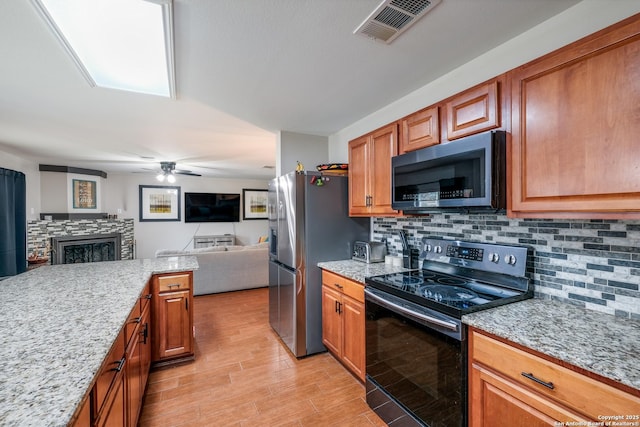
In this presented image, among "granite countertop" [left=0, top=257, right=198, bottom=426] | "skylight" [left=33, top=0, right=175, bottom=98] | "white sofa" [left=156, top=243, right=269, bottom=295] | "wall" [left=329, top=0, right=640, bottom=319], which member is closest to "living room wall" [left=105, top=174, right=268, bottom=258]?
"white sofa" [left=156, top=243, right=269, bottom=295]

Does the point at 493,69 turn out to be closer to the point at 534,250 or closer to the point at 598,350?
the point at 534,250

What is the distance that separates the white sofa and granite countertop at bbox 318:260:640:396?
13.1 ft

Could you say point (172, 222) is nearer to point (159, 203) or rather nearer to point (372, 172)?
point (159, 203)

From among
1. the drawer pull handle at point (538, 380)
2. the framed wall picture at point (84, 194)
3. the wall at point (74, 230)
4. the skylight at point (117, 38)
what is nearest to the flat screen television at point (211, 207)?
the wall at point (74, 230)

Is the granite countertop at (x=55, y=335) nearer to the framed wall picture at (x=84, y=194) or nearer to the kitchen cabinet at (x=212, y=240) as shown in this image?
the framed wall picture at (x=84, y=194)

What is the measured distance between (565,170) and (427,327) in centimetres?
97

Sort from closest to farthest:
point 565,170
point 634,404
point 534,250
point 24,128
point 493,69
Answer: point 634,404
point 565,170
point 534,250
point 493,69
point 24,128

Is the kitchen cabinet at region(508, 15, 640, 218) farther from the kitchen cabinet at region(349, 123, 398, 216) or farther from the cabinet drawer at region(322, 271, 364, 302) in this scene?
the cabinet drawer at region(322, 271, 364, 302)

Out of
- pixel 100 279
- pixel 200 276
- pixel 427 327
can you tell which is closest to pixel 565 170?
pixel 427 327

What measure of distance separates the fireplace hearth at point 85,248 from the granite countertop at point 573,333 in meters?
7.05

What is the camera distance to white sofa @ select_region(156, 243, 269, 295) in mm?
4512

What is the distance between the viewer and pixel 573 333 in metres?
1.10

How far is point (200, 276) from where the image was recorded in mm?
4500

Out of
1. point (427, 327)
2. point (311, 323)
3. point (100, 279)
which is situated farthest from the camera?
point (311, 323)
